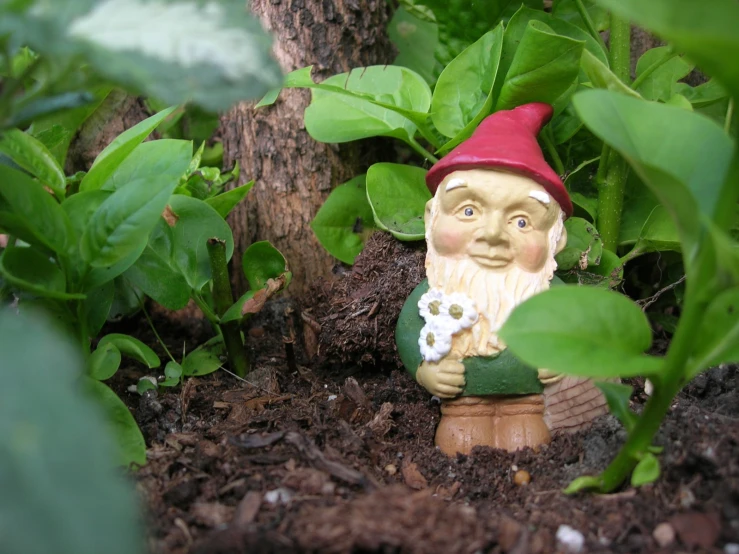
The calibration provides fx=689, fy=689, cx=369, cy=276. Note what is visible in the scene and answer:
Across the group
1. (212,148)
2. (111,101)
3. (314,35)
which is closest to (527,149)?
(314,35)

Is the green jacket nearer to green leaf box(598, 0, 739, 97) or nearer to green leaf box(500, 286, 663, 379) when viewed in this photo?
green leaf box(500, 286, 663, 379)

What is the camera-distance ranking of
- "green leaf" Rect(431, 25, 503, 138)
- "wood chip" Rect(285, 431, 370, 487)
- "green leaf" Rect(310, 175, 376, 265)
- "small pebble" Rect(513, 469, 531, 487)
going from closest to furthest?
"wood chip" Rect(285, 431, 370, 487), "small pebble" Rect(513, 469, 531, 487), "green leaf" Rect(431, 25, 503, 138), "green leaf" Rect(310, 175, 376, 265)

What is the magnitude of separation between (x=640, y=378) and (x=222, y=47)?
3.62 ft

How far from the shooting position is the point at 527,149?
4.15 ft

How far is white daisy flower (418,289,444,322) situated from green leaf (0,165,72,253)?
0.62 metres

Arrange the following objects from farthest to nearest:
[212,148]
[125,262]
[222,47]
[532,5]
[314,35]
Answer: [212,148]
[314,35]
[532,5]
[125,262]
[222,47]

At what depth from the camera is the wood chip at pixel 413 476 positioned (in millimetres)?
1141

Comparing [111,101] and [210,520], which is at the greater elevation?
[111,101]

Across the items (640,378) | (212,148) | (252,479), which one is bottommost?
(640,378)

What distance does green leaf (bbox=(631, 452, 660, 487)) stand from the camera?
0.92m

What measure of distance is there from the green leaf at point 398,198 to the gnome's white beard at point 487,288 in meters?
0.23

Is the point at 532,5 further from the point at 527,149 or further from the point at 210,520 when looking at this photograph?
the point at 210,520

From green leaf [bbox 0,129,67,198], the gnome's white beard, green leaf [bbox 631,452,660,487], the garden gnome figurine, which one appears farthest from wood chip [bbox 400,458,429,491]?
green leaf [bbox 0,129,67,198]

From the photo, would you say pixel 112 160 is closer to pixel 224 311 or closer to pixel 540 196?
pixel 224 311
